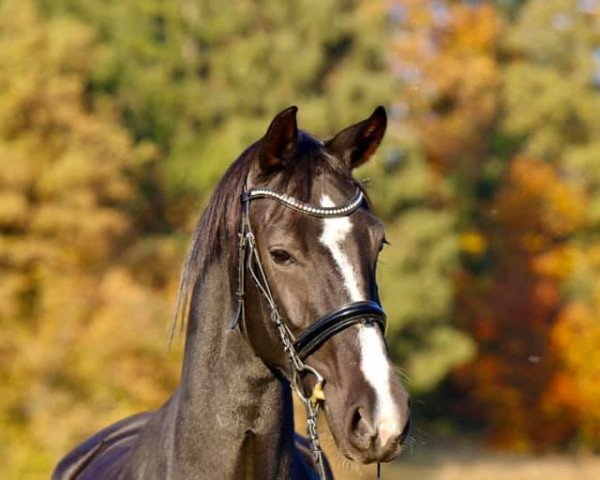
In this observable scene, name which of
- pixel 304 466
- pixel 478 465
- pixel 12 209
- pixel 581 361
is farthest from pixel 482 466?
pixel 304 466

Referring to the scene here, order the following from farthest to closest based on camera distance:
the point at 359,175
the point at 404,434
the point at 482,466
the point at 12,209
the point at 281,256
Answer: the point at 482,466
the point at 12,209
the point at 359,175
the point at 281,256
the point at 404,434

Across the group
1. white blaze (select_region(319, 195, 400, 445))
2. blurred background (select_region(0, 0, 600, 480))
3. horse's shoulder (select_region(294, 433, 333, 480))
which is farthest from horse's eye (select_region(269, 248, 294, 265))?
blurred background (select_region(0, 0, 600, 480))

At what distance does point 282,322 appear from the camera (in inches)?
148

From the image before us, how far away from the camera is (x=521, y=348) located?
36656 mm

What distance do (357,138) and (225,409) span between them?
3.63ft

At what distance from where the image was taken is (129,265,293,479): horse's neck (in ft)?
13.1

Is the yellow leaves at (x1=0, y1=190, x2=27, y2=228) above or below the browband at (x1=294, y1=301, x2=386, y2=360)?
above

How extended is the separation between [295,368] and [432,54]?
35.6 m

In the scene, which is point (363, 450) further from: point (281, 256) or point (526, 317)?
point (526, 317)

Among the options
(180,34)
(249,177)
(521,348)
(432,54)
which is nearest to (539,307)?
(521,348)

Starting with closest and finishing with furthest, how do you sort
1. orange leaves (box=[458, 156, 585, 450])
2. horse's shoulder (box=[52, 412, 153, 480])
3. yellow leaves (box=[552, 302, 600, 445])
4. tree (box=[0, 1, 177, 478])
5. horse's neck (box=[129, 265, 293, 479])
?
horse's neck (box=[129, 265, 293, 479])
horse's shoulder (box=[52, 412, 153, 480])
tree (box=[0, 1, 177, 478])
yellow leaves (box=[552, 302, 600, 445])
orange leaves (box=[458, 156, 585, 450])

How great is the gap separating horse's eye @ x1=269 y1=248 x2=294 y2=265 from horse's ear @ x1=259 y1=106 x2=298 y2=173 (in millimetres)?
359

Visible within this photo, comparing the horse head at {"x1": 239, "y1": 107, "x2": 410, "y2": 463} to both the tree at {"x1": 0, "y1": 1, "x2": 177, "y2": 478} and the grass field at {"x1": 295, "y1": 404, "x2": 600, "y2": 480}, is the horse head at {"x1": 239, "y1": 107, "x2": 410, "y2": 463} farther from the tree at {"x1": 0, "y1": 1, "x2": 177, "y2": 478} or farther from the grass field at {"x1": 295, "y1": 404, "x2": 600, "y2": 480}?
the grass field at {"x1": 295, "y1": 404, "x2": 600, "y2": 480}

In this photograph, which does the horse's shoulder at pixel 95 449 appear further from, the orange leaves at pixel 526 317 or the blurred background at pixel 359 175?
the orange leaves at pixel 526 317
